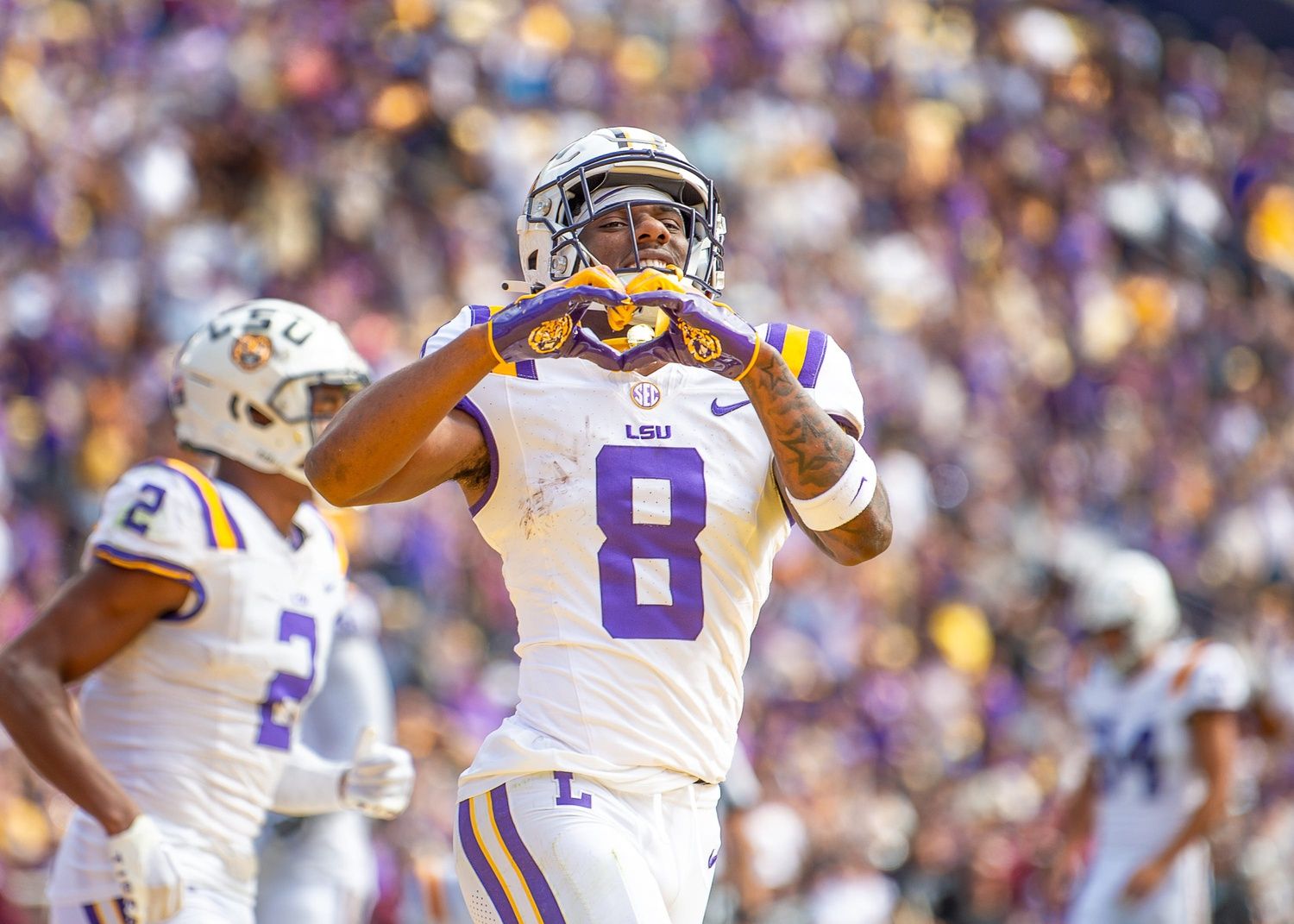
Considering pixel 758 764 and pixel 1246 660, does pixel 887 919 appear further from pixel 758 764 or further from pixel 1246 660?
pixel 1246 660

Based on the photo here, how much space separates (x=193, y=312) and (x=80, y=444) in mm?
1126

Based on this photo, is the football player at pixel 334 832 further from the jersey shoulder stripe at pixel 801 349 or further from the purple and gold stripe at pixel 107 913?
the jersey shoulder stripe at pixel 801 349

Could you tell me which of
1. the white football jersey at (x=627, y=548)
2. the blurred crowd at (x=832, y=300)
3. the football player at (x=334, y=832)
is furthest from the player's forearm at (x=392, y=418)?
the blurred crowd at (x=832, y=300)

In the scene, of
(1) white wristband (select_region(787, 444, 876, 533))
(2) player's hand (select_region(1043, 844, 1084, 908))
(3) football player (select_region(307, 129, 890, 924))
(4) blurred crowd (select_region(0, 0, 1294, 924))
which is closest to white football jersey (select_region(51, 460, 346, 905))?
(3) football player (select_region(307, 129, 890, 924))

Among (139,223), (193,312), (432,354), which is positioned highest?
(139,223)

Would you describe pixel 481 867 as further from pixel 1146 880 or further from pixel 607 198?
pixel 1146 880

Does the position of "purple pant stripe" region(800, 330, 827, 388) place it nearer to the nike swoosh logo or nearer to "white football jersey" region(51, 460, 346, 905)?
the nike swoosh logo

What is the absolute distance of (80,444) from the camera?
957 centimetres

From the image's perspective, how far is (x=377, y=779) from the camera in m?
4.56

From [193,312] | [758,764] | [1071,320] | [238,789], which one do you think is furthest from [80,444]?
[1071,320]

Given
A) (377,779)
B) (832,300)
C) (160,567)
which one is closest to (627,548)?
(160,567)

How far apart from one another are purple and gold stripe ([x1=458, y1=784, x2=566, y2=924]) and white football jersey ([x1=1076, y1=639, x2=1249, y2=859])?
14.9ft

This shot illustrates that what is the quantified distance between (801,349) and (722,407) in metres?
0.17

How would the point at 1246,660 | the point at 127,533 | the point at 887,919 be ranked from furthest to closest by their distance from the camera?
the point at 1246,660
the point at 887,919
the point at 127,533
